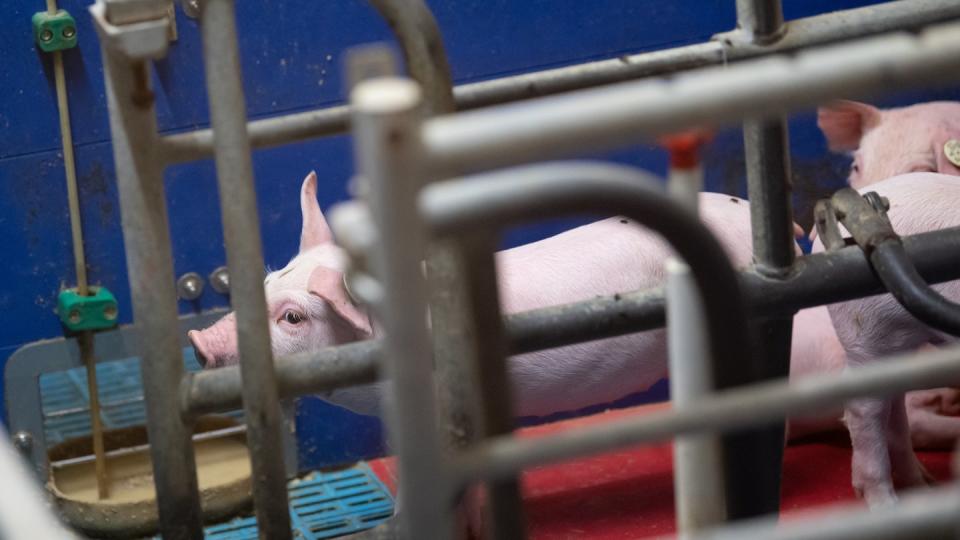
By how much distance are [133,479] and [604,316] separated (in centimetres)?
162

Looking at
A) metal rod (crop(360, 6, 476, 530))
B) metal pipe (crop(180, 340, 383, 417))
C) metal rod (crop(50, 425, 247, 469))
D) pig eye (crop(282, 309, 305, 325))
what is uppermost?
metal rod (crop(360, 6, 476, 530))

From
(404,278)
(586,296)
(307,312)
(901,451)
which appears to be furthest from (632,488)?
(404,278)

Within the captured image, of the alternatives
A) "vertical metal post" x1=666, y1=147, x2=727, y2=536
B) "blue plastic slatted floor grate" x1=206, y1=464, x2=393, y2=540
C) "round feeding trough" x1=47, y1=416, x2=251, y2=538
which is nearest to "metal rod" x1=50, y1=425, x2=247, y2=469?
"round feeding trough" x1=47, y1=416, x2=251, y2=538

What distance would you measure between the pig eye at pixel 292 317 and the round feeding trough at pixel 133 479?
1.28ft

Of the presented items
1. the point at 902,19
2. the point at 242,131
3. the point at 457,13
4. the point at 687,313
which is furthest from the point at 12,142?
the point at 687,313

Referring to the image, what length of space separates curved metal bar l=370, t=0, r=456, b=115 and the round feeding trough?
1475 millimetres

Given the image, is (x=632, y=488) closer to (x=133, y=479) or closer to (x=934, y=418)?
(x=934, y=418)

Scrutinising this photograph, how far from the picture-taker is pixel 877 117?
301 centimetres

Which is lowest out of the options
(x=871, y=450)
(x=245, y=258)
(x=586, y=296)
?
(x=871, y=450)

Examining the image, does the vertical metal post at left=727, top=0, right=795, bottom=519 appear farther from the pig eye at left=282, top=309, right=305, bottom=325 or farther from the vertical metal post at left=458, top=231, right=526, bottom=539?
the pig eye at left=282, top=309, right=305, bottom=325

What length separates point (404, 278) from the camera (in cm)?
78

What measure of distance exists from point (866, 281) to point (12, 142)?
1767 mm

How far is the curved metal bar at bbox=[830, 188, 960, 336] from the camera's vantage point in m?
1.65

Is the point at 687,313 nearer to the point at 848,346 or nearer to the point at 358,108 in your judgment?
the point at 358,108
